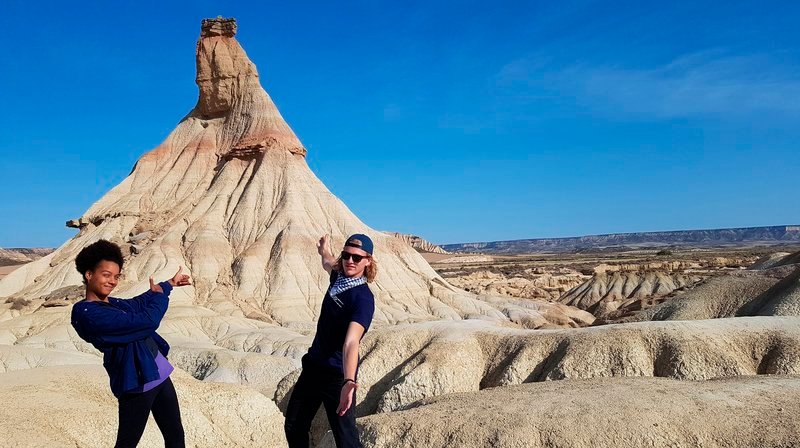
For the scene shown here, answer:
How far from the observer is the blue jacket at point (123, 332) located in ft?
13.5

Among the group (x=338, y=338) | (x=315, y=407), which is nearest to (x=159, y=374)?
(x=315, y=407)

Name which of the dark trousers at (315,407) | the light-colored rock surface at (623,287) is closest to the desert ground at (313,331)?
the light-colored rock surface at (623,287)

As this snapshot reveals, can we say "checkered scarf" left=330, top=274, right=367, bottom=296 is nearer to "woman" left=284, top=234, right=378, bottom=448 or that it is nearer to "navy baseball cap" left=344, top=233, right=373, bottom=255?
"woman" left=284, top=234, right=378, bottom=448

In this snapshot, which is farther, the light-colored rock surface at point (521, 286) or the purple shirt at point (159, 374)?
the light-colored rock surface at point (521, 286)

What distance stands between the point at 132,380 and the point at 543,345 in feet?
33.6

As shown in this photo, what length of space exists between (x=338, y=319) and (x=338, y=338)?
16 cm

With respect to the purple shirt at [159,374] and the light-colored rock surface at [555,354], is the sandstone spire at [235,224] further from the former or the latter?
the purple shirt at [159,374]

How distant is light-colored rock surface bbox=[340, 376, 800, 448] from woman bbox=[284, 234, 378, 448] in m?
2.09

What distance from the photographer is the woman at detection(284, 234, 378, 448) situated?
431 centimetres

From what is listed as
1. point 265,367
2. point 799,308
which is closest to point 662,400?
point 799,308

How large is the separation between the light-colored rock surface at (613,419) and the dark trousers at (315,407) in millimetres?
1973

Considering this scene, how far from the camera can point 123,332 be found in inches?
165

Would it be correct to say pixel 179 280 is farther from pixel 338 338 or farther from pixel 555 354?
pixel 555 354

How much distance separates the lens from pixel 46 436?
25.2 ft
